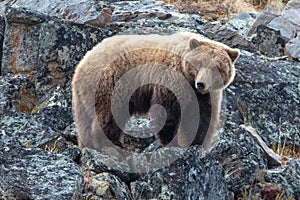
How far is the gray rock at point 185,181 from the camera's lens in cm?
699

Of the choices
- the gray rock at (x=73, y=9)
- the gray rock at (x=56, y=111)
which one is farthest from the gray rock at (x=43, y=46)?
the gray rock at (x=73, y=9)

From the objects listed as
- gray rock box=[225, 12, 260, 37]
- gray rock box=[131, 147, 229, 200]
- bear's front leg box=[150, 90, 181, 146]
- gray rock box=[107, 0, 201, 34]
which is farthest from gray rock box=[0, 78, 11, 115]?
gray rock box=[225, 12, 260, 37]

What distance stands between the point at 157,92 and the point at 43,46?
2773mm

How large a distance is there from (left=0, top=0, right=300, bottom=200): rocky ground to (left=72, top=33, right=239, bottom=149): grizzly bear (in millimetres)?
306

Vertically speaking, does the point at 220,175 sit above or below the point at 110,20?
above

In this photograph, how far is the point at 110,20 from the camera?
44.3ft

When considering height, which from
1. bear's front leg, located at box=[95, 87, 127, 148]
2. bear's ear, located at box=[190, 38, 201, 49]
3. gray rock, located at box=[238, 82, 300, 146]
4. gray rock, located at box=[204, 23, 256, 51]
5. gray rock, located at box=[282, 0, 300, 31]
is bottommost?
gray rock, located at box=[282, 0, 300, 31]

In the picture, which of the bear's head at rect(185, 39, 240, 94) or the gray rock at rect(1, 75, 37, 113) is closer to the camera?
the bear's head at rect(185, 39, 240, 94)

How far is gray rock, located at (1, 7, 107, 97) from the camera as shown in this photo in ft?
36.3

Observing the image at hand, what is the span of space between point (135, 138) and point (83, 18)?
4.06 meters

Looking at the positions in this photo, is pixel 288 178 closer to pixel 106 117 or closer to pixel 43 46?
pixel 106 117

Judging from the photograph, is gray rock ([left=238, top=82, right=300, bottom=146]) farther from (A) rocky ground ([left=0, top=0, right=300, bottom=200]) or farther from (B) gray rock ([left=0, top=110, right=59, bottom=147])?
(B) gray rock ([left=0, top=110, right=59, bottom=147])

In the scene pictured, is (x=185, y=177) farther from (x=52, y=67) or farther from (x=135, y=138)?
(x=52, y=67)

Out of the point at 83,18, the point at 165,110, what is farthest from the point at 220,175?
the point at 83,18
